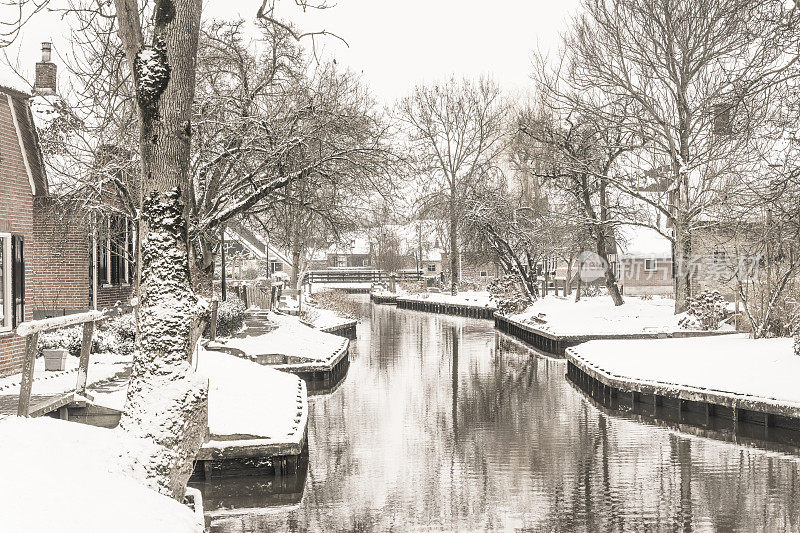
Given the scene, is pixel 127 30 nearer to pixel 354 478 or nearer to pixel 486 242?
pixel 354 478

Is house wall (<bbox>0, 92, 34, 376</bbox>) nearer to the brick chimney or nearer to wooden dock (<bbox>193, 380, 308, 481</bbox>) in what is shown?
the brick chimney

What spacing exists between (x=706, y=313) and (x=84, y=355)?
64.4 ft

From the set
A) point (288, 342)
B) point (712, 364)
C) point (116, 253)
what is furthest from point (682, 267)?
point (116, 253)

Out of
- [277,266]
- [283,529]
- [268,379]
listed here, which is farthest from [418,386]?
[277,266]

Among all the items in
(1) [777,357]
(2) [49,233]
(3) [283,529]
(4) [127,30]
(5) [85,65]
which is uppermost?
(5) [85,65]

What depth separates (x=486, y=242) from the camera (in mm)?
41625

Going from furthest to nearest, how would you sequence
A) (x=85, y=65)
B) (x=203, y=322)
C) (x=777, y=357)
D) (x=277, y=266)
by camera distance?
(x=277, y=266), (x=85, y=65), (x=777, y=357), (x=203, y=322)

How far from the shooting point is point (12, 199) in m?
16.0

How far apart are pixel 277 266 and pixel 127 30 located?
58.8 meters

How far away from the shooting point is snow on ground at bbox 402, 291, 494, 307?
47.2 meters

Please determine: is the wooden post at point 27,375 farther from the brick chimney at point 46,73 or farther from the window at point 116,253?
the brick chimney at point 46,73

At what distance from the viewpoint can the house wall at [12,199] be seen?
15.4 m

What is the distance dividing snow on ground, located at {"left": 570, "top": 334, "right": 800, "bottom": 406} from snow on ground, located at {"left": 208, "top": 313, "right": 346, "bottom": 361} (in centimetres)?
634

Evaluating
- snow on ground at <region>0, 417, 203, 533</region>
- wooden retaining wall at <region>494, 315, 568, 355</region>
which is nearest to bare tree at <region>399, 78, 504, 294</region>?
wooden retaining wall at <region>494, 315, 568, 355</region>
